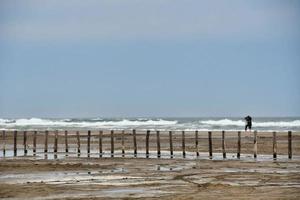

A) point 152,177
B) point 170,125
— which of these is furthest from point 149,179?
point 170,125

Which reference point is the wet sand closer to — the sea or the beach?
the beach

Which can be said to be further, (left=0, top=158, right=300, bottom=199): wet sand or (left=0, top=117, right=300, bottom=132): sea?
(left=0, top=117, right=300, bottom=132): sea

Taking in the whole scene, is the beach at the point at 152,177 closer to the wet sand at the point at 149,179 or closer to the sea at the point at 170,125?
the wet sand at the point at 149,179

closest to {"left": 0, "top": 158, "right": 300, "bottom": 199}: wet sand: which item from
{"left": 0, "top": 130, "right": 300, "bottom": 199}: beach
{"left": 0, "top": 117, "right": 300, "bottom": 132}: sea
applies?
{"left": 0, "top": 130, "right": 300, "bottom": 199}: beach

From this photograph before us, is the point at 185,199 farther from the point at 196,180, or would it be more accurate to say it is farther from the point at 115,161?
the point at 115,161

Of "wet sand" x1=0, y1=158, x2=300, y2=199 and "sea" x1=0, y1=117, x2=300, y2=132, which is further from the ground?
"sea" x1=0, y1=117, x2=300, y2=132

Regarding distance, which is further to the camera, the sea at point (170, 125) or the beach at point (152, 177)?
the sea at point (170, 125)

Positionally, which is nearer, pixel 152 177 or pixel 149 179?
pixel 149 179

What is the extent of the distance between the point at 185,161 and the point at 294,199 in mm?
16731

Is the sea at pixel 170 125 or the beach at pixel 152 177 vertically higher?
the sea at pixel 170 125

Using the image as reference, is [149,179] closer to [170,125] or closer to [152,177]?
[152,177]

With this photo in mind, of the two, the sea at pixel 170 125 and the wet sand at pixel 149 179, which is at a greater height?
the sea at pixel 170 125

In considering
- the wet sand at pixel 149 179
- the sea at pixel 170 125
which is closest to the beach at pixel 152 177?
the wet sand at pixel 149 179

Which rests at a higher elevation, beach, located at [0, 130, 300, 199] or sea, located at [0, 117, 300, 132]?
sea, located at [0, 117, 300, 132]
